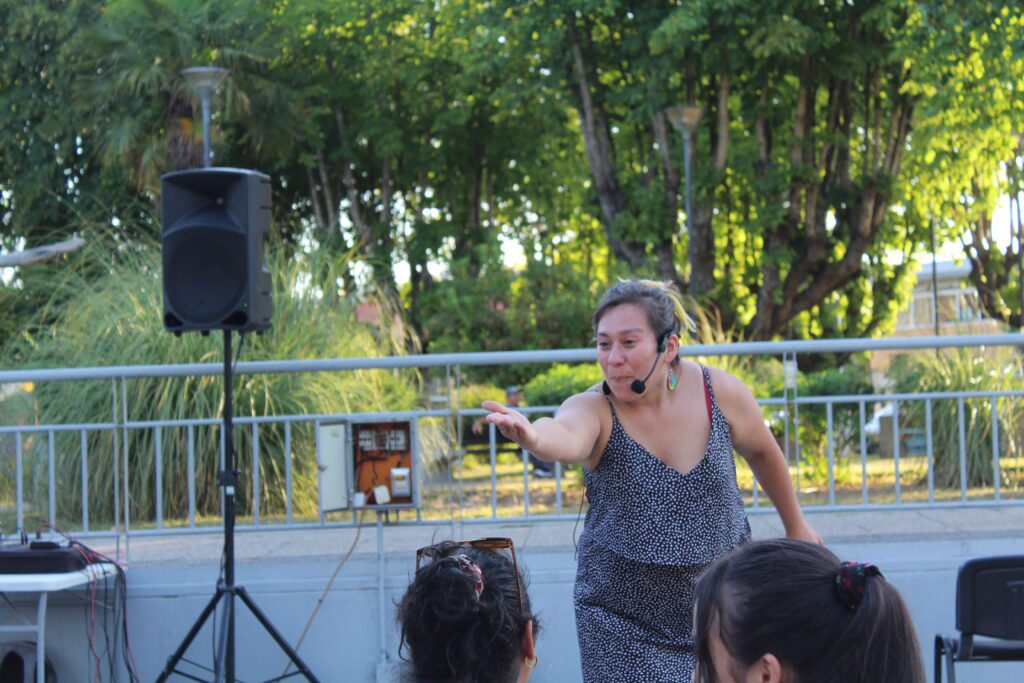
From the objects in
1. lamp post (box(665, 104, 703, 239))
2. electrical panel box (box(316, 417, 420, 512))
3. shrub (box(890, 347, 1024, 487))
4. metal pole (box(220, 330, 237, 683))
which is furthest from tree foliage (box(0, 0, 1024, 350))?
metal pole (box(220, 330, 237, 683))

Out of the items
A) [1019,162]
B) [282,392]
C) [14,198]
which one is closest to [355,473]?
[282,392]

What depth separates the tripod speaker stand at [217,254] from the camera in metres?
5.61

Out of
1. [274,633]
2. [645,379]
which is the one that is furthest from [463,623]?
[274,633]

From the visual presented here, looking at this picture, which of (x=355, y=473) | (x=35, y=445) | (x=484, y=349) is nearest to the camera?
(x=355, y=473)

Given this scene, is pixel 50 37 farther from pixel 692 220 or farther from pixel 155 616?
pixel 155 616

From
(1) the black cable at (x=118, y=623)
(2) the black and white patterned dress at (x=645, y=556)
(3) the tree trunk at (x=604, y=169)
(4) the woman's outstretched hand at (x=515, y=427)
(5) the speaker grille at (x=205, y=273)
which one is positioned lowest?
(1) the black cable at (x=118, y=623)

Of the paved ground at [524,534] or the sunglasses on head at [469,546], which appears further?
the paved ground at [524,534]

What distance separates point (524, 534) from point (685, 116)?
11.8 meters

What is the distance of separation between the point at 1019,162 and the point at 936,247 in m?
2.27

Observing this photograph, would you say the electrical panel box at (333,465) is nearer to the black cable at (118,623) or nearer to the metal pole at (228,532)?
the metal pole at (228,532)

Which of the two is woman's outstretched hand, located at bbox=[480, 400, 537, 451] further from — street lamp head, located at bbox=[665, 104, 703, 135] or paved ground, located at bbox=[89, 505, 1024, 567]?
street lamp head, located at bbox=[665, 104, 703, 135]

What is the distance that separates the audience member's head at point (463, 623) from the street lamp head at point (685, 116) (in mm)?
15224

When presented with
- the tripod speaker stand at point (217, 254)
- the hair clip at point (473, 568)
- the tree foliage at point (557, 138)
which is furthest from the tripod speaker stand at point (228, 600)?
the tree foliage at point (557, 138)

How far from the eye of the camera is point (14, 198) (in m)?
23.3
